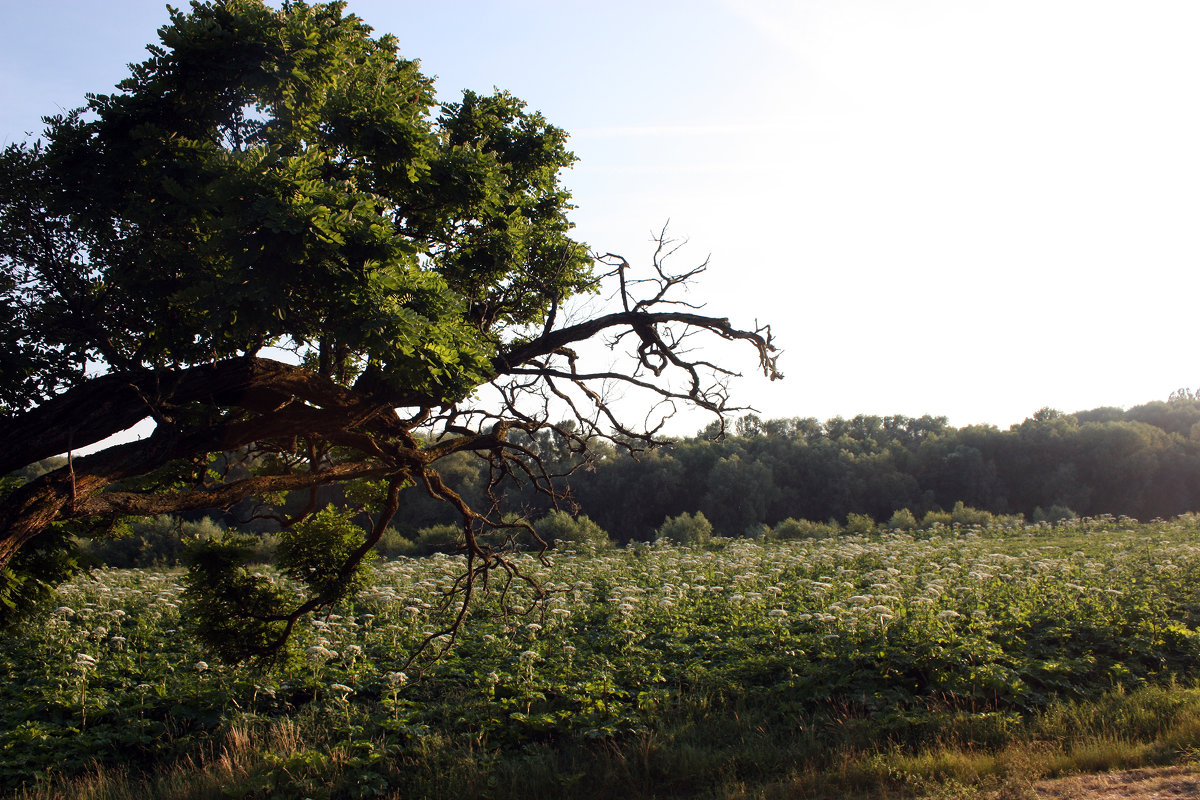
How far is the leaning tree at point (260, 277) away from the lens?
5.09 m

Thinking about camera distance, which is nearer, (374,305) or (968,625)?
(374,305)

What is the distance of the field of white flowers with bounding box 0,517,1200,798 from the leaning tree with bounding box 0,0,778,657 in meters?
1.93

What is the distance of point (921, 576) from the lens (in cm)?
1417

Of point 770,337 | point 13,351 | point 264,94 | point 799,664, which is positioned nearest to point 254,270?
point 264,94

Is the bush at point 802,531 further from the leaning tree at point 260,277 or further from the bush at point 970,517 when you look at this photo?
the leaning tree at point 260,277

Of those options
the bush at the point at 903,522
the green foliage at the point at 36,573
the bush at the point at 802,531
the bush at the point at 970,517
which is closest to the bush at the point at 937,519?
the bush at the point at 970,517

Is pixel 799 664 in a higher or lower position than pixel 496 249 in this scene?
lower

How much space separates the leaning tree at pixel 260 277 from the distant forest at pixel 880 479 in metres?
35.6

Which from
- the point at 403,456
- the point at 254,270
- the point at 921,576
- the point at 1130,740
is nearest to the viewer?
the point at 254,270

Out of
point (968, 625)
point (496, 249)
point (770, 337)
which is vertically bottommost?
point (968, 625)

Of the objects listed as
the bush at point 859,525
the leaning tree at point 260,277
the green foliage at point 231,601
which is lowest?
the bush at point 859,525

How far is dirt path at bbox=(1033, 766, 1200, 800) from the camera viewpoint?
5.69 meters

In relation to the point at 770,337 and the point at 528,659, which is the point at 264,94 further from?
the point at 528,659

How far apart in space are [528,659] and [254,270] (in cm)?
655
